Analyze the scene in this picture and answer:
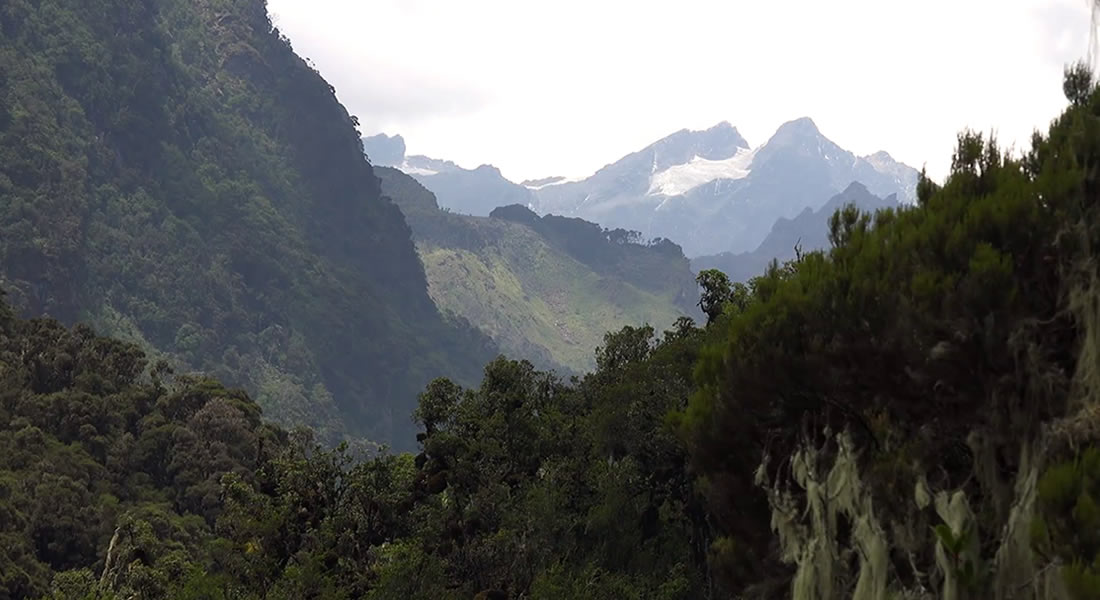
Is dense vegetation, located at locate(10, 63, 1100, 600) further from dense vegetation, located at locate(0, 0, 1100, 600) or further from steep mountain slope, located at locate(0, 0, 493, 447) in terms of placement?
steep mountain slope, located at locate(0, 0, 493, 447)

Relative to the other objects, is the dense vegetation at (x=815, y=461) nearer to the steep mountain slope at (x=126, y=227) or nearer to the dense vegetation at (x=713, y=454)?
the dense vegetation at (x=713, y=454)

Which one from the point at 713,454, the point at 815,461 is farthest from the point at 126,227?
the point at 815,461

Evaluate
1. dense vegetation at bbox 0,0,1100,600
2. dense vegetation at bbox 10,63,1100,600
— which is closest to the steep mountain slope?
dense vegetation at bbox 0,0,1100,600

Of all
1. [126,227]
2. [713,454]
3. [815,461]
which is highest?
[126,227]

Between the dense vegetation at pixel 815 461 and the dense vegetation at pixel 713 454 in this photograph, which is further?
the dense vegetation at pixel 713 454

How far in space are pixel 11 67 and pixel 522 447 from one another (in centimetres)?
16021

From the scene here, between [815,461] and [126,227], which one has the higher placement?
[126,227]

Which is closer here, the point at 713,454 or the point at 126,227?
the point at 713,454

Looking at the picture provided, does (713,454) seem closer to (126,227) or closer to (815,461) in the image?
(815,461)

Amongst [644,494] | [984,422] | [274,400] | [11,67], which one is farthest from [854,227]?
[11,67]

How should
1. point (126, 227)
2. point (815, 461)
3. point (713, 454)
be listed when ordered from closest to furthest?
point (815, 461)
point (713, 454)
point (126, 227)

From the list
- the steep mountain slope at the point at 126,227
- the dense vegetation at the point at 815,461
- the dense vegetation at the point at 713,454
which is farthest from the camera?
the steep mountain slope at the point at 126,227

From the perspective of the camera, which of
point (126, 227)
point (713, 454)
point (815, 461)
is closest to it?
point (815, 461)

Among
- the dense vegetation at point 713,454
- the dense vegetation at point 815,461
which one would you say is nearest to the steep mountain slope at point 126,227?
the dense vegetation at point 713,454
